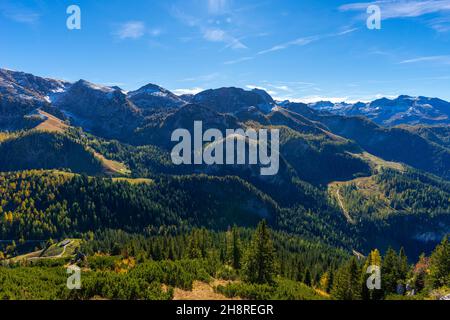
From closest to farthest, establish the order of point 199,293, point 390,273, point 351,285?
1. point 199,293
2. point 351,285
3. point 390,273

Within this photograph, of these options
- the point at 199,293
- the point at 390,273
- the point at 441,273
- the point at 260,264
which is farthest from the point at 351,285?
the point at 199,293

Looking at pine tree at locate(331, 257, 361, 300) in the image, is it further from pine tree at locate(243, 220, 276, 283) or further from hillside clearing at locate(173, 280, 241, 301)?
hillside clearing at locate(173, 280, 241, 301)

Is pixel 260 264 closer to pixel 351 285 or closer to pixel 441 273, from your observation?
pixel 351 285

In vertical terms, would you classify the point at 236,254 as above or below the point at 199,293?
below

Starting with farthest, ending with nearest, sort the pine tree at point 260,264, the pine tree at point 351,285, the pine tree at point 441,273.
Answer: the pine tree at point 441,273, the pine tree at point 351,285, the pine tree at point 260,264

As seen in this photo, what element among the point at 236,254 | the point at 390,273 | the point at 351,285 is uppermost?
the point at 236,254

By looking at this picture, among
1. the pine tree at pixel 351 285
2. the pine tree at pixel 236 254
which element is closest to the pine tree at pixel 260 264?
the pine tree at pixel 351 285

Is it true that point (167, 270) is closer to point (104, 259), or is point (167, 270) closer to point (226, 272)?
point (226, 272)

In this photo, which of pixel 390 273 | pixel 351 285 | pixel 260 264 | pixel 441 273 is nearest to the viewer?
pixel 260 264

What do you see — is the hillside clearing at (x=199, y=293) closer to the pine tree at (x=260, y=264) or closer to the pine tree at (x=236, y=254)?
the pine tree at (x=260, y=264)
